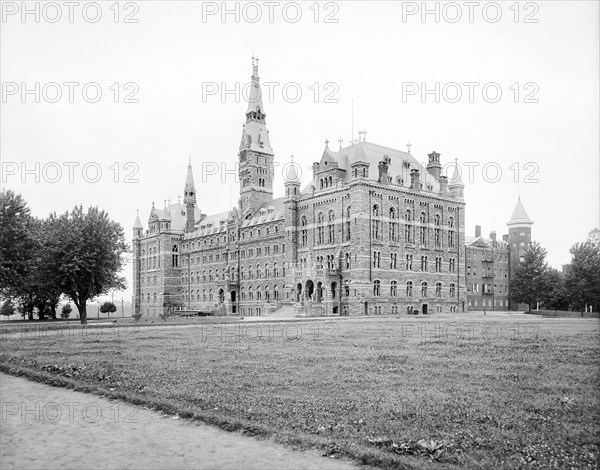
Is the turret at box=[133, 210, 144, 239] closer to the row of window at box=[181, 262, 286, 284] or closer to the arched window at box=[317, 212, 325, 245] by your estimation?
the row of window at box=[181, 262, 286, 284]

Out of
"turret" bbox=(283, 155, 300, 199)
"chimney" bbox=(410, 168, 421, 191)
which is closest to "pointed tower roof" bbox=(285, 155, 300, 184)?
"turret" bbox=(283, 155, 300, 199)

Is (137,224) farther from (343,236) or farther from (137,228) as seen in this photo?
(343,236)

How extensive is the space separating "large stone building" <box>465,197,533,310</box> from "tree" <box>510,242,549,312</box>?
999cm

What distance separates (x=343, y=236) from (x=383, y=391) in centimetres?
5353

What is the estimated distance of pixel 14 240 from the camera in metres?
46.0

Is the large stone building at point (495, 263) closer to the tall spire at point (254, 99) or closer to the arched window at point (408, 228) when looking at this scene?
the arched window at point (408, 228)

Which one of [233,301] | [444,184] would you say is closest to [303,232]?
[444,184]

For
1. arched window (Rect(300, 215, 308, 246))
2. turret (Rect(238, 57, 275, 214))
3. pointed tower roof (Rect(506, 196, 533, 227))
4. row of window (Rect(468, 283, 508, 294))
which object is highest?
turret (Rect(238, 57, 275, 214))

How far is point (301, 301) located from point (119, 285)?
67.6ft

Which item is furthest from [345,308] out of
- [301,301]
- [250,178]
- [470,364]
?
[470,364]

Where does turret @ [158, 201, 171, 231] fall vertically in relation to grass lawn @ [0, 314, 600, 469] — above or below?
above

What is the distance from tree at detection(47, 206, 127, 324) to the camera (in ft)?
173

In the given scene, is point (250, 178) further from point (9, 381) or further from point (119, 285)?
point (9, 381)

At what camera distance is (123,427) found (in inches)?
442
